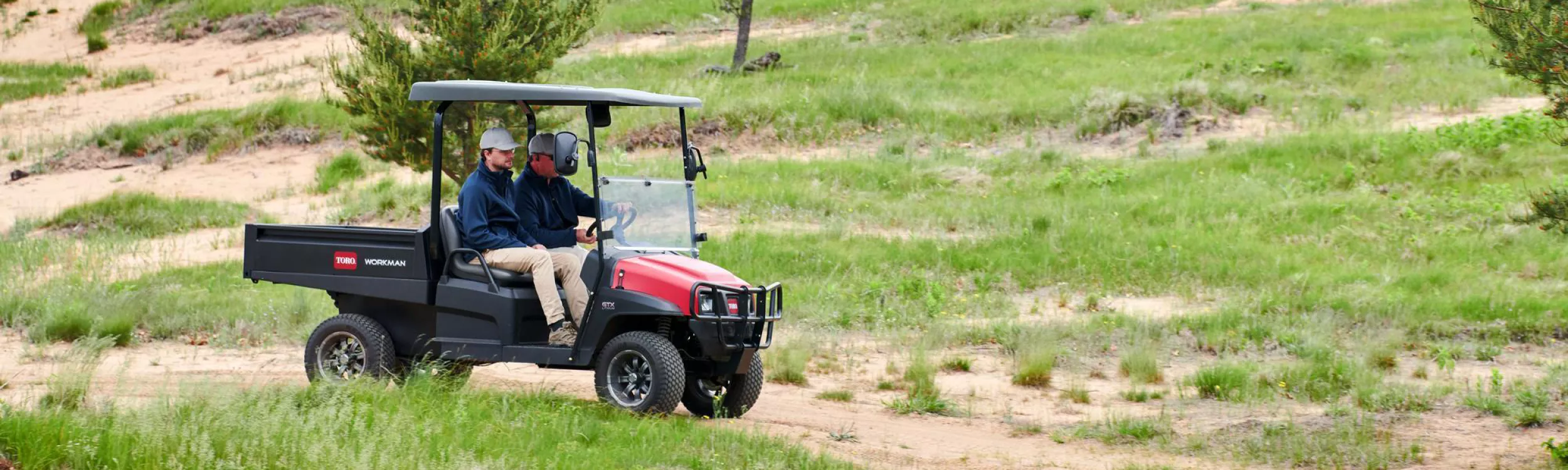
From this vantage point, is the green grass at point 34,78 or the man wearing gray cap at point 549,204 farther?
the green grass at point 34,78

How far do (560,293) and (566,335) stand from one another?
3.37 ft

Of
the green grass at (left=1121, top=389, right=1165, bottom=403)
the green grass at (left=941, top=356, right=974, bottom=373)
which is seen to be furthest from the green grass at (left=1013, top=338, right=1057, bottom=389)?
the green grass at (left=1121, top=389, right=1165, bottom=403)

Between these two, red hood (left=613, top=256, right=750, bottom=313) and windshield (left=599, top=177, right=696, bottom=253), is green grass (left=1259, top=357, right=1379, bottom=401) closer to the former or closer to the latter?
red hood (left=613, top=256, right=750, bottom=313)

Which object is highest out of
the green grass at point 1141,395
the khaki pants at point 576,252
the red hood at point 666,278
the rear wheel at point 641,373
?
the khaki pants at point 576,252

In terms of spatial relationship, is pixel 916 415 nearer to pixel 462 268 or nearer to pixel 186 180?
pixel 462 268

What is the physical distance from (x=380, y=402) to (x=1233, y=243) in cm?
1111

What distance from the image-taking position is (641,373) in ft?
28.5

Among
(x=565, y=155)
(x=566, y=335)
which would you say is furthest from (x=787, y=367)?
(x=565, y=155)

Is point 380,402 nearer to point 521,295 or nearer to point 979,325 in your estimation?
point 521,295

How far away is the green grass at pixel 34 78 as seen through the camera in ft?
104

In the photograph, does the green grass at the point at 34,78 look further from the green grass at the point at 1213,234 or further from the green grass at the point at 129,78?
the green grass at the point at 1213,234

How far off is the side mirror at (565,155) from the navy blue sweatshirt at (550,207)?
0.55 m

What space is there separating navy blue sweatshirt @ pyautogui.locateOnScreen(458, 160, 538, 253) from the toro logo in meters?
0.83

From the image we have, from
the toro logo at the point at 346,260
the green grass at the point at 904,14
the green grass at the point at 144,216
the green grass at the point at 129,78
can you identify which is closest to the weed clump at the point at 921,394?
the toro logo at the point at 346,260
